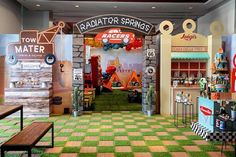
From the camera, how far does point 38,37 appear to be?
8133 mm

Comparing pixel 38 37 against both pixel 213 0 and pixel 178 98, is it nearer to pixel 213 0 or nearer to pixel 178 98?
pixel 178 98

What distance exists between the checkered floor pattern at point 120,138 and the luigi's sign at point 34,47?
6.21 ft

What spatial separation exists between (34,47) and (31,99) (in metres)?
1.59

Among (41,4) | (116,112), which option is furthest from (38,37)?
(116,112)

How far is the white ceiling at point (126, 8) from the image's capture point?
32.6ft

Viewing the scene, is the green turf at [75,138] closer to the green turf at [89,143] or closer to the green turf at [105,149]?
the green turf at [89,143]

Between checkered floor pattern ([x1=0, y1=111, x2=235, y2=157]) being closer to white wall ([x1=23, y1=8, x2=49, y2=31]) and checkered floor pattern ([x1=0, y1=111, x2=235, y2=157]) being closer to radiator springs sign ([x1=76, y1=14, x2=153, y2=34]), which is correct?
radiator springs sign ([x1=76, y1=14, x2=153, y2=34])

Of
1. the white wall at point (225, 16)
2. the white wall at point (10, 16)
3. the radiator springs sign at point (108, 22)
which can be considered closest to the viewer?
the radiator springs sign at point (108, 22)

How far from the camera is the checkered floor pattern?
4660mm

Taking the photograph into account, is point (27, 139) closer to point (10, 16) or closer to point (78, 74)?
point (78, 74)

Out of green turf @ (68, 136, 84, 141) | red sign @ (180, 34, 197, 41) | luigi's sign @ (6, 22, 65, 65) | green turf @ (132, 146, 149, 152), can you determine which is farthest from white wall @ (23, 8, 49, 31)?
green turf @ (132, 146, 149, 152)

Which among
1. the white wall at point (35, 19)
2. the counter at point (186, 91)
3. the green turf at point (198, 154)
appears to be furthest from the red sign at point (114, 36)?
the green turf at point (198, 154)

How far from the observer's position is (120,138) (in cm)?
557

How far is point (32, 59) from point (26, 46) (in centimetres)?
43
